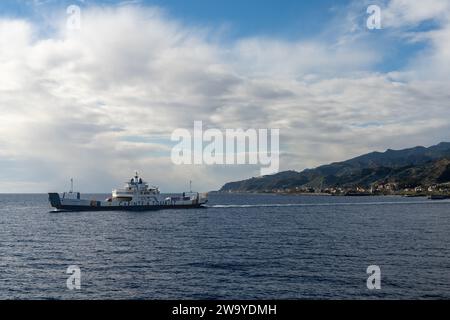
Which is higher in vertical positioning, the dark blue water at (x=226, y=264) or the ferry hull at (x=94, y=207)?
the ferry hull at (x=94, y=207)

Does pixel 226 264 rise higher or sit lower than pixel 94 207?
lower

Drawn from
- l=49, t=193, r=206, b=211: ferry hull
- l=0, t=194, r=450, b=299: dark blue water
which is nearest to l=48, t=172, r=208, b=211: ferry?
l=49, t=193, r=206, b=211: ferry hull

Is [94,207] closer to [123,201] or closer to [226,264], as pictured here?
[123,201]

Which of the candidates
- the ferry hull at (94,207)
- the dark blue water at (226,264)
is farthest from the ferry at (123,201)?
the dark blue water at (226,264)

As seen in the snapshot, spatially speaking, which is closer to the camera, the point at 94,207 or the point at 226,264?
the point at 226,264

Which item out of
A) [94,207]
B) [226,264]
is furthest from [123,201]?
[226,264]

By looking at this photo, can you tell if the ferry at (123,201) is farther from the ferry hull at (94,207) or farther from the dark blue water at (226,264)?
the dark blue water at (226,264)

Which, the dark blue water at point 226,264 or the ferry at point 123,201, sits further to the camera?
the ferry at point 123,201

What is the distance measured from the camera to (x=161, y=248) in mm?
64750

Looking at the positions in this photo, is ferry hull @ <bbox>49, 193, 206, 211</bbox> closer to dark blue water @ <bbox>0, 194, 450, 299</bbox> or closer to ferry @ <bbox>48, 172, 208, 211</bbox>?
ferry @ <bbox>48, 172, 208, 211</bbox>

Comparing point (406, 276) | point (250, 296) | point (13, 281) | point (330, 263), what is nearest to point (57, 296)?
point (13, 281)

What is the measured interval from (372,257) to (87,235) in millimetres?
56773

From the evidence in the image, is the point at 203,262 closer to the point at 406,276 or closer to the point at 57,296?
the point at 57,296
